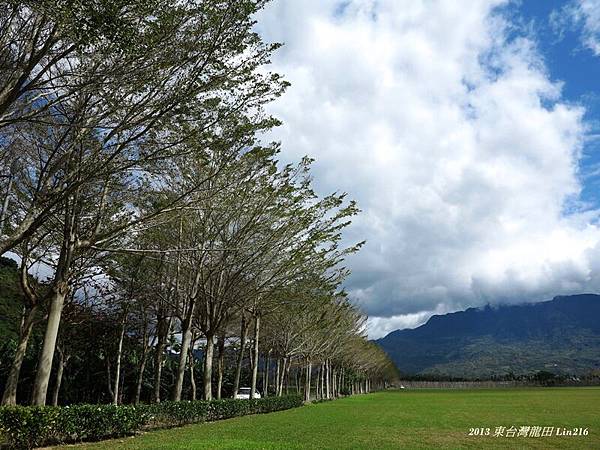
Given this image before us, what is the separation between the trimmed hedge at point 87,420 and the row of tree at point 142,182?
1.13 metres

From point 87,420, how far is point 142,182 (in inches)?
238

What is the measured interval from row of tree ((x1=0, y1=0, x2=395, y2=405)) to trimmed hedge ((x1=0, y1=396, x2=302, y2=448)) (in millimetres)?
1128

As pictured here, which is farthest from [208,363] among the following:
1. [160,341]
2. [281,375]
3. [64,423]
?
[281,375]

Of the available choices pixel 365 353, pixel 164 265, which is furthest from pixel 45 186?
pixel 365 353

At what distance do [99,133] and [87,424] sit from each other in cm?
678

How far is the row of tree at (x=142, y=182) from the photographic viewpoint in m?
7.93

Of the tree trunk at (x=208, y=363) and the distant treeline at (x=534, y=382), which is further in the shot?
the distant treeline at (x=534, y=382)

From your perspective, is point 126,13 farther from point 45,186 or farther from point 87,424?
point 87,424

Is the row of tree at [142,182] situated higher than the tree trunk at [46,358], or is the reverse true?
the row of tree at [142,182]

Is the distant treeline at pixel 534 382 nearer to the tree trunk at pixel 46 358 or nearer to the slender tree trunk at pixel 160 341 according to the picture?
the slender tree trunk at pixel 160 341

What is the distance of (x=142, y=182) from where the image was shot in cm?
1402

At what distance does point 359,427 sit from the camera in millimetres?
17984

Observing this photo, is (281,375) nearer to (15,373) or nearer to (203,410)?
(203,410)

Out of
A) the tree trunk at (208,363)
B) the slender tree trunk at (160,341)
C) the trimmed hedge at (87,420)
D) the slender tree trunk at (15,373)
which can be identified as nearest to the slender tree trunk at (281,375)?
the slender tree trunk at (160,341)
